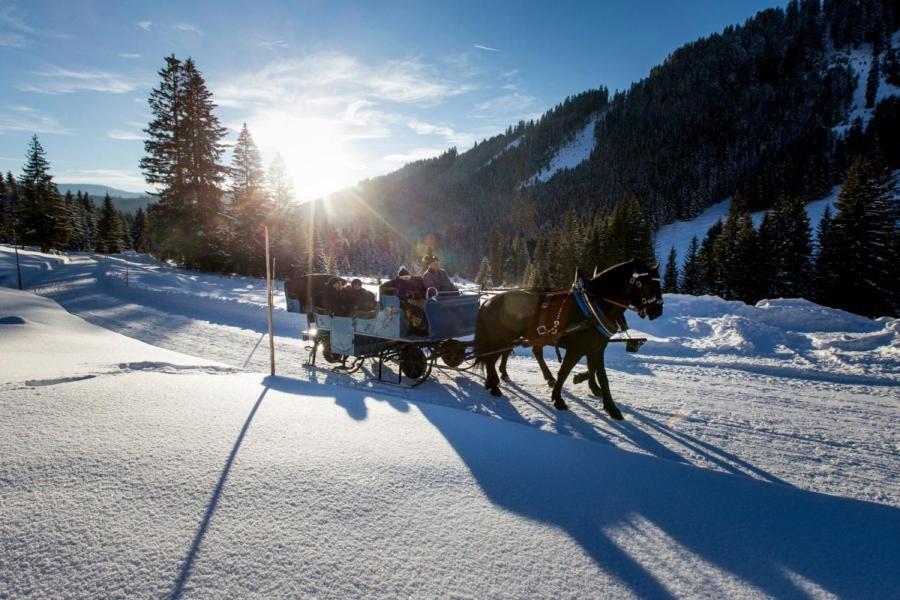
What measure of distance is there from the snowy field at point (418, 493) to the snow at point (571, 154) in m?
186

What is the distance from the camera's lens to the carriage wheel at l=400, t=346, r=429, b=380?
7626 mm

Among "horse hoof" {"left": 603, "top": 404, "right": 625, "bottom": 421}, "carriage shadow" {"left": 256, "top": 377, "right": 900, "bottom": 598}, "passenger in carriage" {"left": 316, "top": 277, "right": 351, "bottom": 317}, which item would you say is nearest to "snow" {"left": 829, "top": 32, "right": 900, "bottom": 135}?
"horse hoof" {"left": 603, "top": 404, "right": 625, "bottom": 421}

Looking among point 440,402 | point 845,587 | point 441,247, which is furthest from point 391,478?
point 441,247

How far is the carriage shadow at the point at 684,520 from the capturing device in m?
2.20

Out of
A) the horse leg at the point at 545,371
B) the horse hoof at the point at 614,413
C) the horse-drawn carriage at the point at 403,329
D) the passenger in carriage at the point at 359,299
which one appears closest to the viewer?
the horse hoof at the point at 614,413

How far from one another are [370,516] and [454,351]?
5126mm

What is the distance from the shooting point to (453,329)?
7.93 m

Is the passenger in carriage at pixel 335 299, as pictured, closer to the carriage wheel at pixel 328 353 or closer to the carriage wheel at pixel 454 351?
→ the carriage wheel at pixel 328 353

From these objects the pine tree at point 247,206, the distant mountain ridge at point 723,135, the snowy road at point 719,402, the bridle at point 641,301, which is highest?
the distant mountain ridge at point 723,135

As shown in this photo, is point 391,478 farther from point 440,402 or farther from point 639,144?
point 639,144

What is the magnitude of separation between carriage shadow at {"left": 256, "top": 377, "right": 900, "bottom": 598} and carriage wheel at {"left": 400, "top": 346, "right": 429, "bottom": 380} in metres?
3.82

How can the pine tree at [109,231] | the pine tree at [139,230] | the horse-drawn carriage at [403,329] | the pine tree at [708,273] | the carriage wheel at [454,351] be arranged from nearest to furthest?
the carriage wheel at [454,351]
the horse-drawn carriage at [403,329]
the pine tree at [708,273]
the pine tree at [109,231]
the pine tree at [139,230]

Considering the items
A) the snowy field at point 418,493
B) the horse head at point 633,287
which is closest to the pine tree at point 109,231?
the snowy field at point 418,493

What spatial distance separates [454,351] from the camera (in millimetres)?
7484
